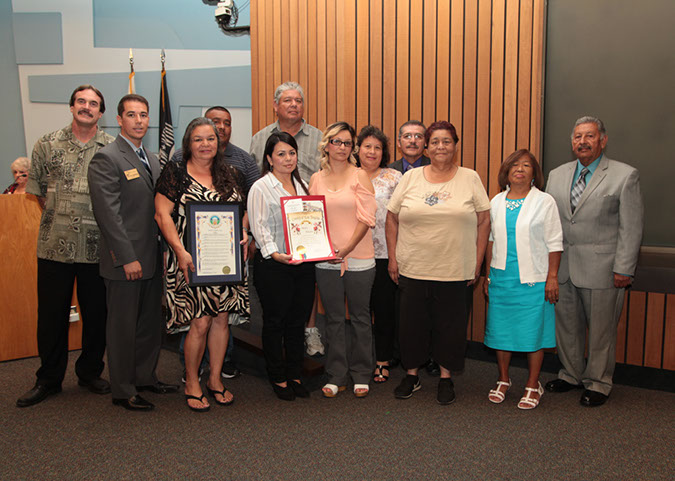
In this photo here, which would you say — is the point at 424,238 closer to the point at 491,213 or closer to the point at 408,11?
the point at 491,213

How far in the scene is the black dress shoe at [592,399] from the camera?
299 centimetres

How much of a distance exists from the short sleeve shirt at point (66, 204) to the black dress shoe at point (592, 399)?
309 centimetres

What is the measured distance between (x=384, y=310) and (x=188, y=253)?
4.63 ft

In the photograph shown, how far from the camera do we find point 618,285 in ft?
9.76

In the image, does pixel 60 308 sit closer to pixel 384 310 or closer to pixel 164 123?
pixel 384 310

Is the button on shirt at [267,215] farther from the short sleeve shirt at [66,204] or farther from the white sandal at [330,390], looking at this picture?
the short sleeve shirt at [66,204]

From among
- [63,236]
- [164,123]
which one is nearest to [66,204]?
[63,236]

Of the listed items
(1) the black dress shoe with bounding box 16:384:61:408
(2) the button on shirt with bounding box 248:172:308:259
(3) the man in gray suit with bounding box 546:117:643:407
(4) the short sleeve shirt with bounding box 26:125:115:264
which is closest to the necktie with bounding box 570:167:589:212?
(3) the man in gray suit with bounding box 546:117:643:407

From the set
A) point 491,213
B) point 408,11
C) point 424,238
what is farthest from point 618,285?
point 408,11

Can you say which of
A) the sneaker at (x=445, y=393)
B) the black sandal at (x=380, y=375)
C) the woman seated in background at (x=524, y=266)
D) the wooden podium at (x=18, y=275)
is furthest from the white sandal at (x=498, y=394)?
the wooden podium at (x=18, y=275)

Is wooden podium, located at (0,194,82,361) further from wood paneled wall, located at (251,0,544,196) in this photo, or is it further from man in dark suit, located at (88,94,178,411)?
wood paneled wall, located at (251,0,544,196)

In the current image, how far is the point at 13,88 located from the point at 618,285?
7.25 meters

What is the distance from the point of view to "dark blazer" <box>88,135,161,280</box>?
2.73 meters

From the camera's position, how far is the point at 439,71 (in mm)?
4082
